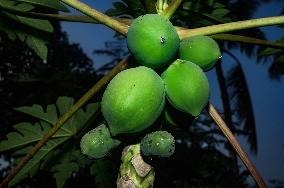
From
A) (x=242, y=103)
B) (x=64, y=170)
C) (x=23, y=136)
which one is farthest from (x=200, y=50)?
(x=242, y=103)

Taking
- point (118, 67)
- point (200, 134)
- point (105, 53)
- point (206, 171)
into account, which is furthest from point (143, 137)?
point (105, 53)

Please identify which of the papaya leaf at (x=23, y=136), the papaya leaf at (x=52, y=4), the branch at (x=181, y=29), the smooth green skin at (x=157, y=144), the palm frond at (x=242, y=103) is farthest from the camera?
the palm frond at (x=242, y=103)

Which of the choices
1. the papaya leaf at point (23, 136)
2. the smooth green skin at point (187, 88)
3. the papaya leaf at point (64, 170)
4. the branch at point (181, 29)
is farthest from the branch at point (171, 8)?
the papaya leaf at point (23, 136)

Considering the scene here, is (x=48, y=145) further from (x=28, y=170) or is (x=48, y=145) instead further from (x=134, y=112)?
(x=134, y=112)

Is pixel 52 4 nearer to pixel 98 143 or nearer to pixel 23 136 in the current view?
pixel 98 143

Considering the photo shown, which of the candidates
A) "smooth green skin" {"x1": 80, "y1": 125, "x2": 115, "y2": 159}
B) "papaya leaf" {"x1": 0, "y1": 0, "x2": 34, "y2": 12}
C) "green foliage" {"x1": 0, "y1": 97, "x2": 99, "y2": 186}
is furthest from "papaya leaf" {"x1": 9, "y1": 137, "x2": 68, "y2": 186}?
"smooth green skin" {"x1": 80, "y1": 125, "x2": 115, "y2": 159}

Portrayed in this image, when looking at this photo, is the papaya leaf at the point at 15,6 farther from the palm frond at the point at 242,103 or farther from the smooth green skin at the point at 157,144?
the palm frond at the point at 242,103
